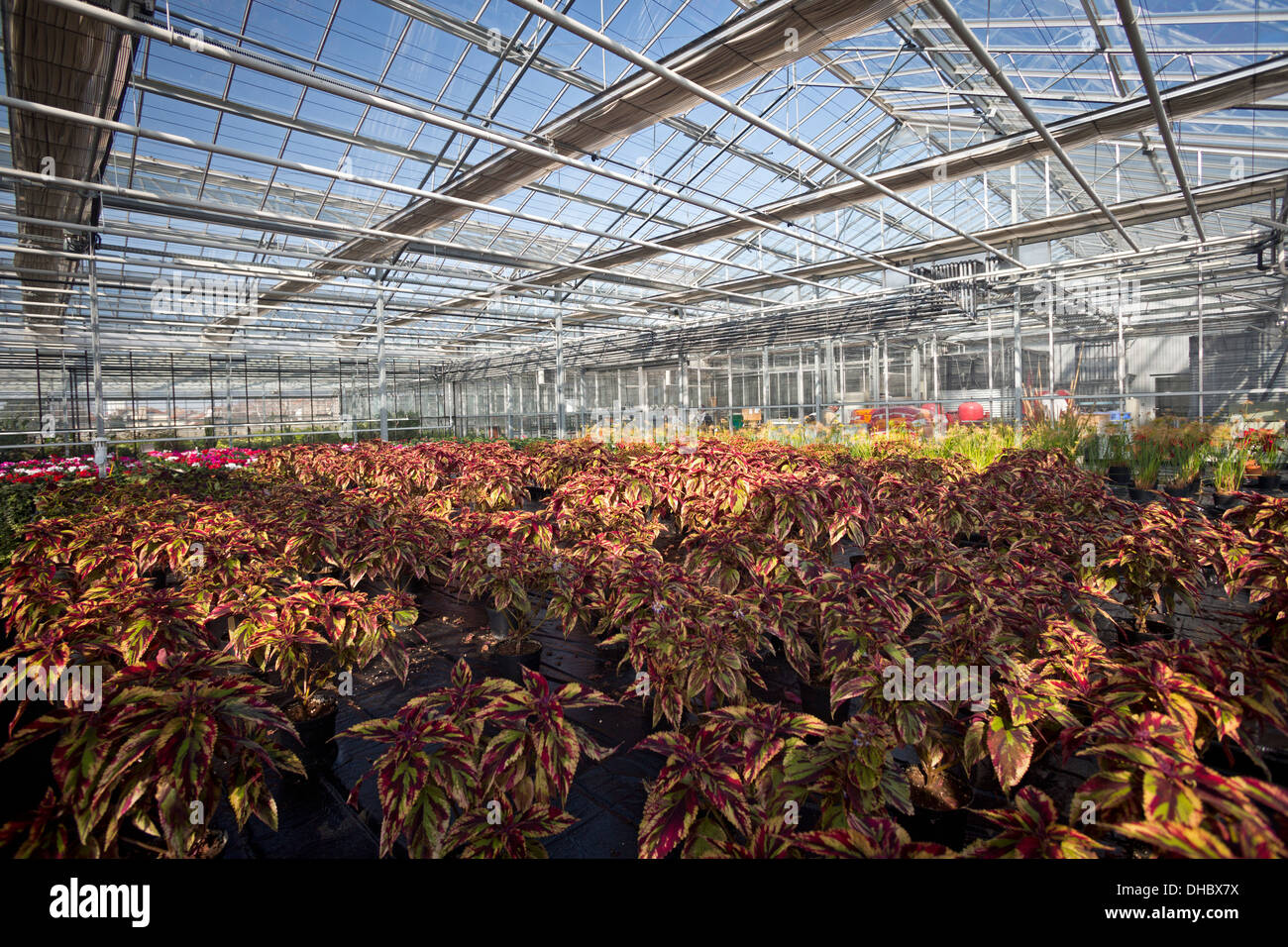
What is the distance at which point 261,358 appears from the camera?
21.5 metres

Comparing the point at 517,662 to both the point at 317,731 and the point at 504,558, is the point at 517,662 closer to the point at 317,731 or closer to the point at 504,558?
the point at 504,558

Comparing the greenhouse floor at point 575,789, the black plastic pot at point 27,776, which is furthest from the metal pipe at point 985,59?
the black plastic pot at point 27,776

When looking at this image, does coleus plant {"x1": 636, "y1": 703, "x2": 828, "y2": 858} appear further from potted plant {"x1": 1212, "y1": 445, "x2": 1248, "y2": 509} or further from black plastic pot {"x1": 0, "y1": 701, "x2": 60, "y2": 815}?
potted plant {"x1": 1212, "y1": 445, "x2": 1248, "y2": 509}

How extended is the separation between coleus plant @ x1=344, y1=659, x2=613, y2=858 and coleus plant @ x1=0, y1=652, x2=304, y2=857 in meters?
0.28

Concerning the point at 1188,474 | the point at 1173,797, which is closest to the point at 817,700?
the point at 1173,797

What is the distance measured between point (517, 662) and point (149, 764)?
5.69ft

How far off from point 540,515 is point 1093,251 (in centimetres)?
1709

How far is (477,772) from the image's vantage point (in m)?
1.32

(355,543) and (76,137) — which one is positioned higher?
(76,137)

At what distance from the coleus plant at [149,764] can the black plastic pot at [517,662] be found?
57.8 inches

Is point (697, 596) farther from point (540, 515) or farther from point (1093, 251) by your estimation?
point (1093, 251)

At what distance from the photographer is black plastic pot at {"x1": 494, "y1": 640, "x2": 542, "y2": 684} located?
2926 millimetres

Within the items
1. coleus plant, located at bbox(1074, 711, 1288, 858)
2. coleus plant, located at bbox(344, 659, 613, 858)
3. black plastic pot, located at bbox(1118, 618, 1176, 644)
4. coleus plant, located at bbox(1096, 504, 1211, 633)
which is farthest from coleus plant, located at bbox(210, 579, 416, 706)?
black plastic pot, located at bbox(1118, 618, 1176, 644)
